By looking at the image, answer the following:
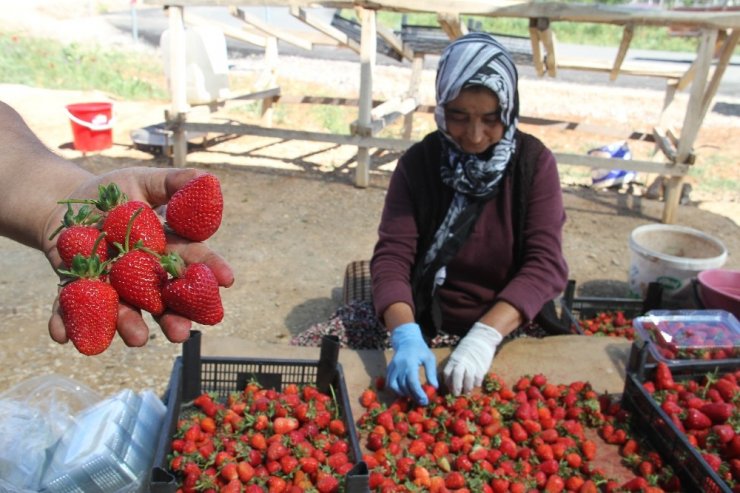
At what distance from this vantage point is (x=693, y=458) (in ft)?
6.59

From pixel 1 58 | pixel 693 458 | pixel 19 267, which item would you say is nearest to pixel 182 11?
pixel 19 267

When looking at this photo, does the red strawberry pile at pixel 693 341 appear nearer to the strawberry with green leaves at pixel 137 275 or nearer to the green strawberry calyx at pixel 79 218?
the strawberry with green leaves at pixel 137 275

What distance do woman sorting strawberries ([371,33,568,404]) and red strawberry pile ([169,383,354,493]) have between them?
36cm

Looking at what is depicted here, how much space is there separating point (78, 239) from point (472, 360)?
1510mm

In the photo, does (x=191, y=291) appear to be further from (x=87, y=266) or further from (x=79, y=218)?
(x=79, y=218)

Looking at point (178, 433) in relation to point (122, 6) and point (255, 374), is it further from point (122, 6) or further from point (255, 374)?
point (122, 6)

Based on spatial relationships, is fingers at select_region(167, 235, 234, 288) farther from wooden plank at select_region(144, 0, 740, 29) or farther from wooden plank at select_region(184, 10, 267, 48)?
wooden plank at select_region(184, 10, 267, 48)

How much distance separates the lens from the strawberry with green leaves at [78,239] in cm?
146

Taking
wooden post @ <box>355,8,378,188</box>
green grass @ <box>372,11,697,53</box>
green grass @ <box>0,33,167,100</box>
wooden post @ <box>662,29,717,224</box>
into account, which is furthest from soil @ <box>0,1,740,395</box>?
green grass @ <box>372,11,697,53</box>

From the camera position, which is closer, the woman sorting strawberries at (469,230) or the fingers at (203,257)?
the fingers at (203,257)

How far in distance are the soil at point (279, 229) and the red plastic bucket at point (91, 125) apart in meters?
0.15

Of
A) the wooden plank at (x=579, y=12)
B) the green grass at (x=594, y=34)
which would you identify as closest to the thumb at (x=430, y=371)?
the wooden plank at (x=579, y=12)

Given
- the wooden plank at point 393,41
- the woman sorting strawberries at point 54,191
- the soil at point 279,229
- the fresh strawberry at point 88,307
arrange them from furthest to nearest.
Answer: the wooden plank at point 393,41
the soil at point 279,229
the woman sorting strawberries at point 54,191
the fresh strawberry at point 88,307

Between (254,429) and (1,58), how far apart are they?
13888mm
